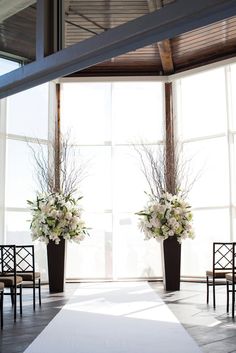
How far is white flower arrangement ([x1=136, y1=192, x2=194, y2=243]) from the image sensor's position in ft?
23.2

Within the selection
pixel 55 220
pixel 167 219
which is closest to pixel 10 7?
pixel 55 220

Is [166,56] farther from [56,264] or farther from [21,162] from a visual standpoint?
[56,264]

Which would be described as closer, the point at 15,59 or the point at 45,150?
the point at 15,59

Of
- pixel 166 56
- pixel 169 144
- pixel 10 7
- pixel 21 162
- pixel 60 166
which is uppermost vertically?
pixel 166 56

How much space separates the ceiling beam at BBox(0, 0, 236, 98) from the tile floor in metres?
2.02

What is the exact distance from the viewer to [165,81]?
9.83 m

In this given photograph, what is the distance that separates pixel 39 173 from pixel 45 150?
2.26 ft

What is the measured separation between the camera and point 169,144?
900cm

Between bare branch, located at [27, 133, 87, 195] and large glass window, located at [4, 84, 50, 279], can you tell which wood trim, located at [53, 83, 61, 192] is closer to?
bare branch, located at [27, 133, 87, 195]

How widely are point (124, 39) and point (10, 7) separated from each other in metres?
1.31

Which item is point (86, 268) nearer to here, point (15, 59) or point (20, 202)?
point (20, 202)

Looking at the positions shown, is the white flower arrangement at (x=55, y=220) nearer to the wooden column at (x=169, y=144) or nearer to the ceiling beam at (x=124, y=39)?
the wooden column at (x=169, y=144)

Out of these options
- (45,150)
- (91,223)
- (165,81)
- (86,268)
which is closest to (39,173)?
(45,150)

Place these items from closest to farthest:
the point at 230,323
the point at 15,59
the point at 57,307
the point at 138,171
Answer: the point at 15,59 → the point at 230,323 → the point at 57,307 → the point at 138,171
